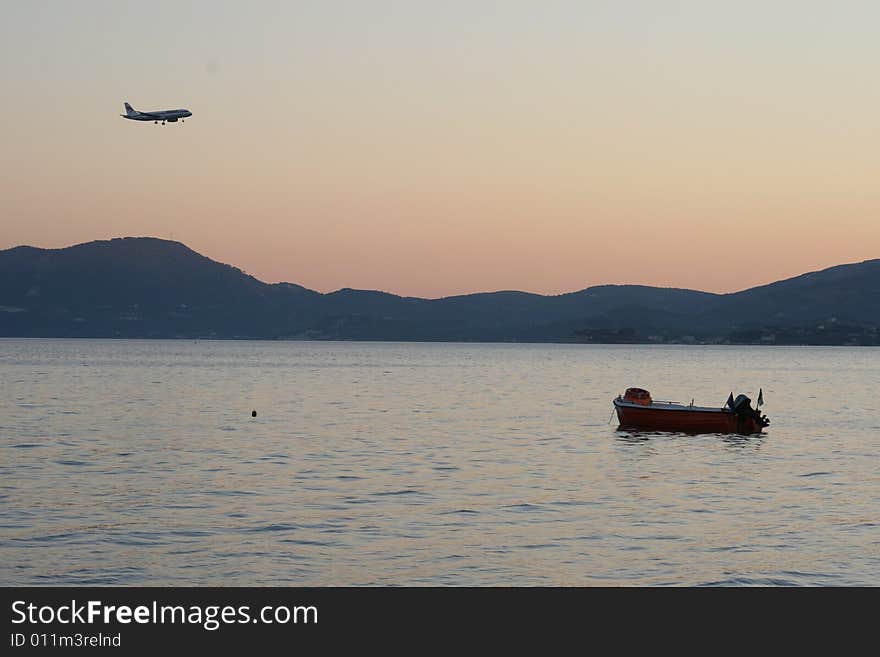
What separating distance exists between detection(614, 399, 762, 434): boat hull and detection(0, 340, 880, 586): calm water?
114cm

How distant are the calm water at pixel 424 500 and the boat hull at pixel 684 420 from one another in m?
1.14

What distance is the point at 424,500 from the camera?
41812mm

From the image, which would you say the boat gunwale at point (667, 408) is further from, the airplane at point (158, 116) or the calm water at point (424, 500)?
the airplane at point (158, 116)

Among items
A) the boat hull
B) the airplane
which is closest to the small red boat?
the boat hull

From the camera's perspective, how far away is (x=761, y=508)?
41562mm

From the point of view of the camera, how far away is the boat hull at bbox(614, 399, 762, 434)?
253 feet

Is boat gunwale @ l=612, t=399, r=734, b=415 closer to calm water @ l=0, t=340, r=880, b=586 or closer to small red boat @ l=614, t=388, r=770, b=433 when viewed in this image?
small red boat @ l=614, t=388, r=770, b=433

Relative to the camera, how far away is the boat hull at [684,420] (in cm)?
7706

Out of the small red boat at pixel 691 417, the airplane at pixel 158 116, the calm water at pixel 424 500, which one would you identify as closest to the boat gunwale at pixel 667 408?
the small red boat at pixel 691 417

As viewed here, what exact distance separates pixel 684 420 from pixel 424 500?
40348 millimetres

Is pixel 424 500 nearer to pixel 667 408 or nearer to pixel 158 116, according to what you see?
pixel 667 408

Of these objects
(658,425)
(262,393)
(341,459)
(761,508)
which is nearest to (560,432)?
(658,425)
